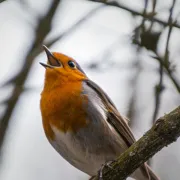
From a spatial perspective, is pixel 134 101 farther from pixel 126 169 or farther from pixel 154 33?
pixel 126 169

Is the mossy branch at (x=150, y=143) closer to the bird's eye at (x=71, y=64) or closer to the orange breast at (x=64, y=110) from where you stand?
the orange breast at (x=64, y=110)

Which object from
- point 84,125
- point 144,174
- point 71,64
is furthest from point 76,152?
point 71,64

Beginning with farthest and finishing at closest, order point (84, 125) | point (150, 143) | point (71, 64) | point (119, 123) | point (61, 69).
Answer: point (71, 64) → point (61, 69) → point (119, 123) → point (84, 125) → point (150, 143)

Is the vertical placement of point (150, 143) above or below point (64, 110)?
above

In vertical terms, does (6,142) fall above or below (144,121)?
above

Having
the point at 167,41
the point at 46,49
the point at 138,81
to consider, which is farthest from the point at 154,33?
the point at 46,49

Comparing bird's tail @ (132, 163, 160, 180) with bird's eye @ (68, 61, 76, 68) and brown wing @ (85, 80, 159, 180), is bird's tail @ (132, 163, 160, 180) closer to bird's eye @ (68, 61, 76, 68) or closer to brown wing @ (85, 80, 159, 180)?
brown wing @ (85, 80, 159, 180)

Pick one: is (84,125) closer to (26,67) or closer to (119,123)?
(119,123)

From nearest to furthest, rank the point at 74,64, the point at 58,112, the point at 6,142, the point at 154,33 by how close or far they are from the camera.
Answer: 1. the point at 6,142
2. the point at 154,33
3. the point at 58,112
4. the point at 74,64

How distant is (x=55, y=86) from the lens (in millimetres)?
4879

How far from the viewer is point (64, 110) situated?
450 centimetres

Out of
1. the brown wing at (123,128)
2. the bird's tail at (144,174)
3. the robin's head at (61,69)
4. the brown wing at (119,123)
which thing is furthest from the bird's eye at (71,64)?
the bird's tail at (144,174)

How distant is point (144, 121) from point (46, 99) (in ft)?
4.83

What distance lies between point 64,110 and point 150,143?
52.8 inches
